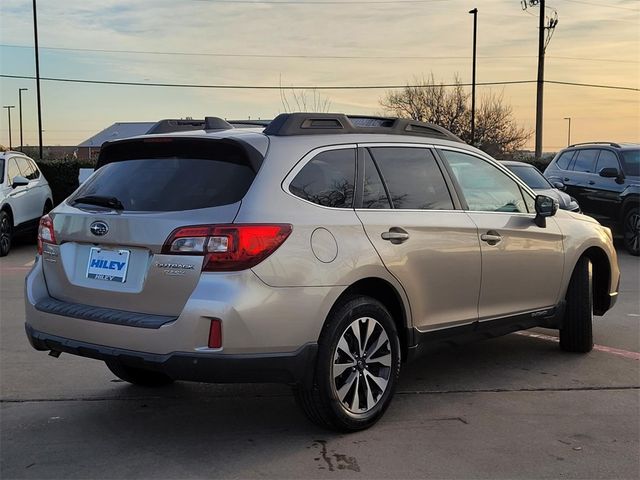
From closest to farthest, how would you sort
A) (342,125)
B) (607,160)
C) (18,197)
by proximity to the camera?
1. (342,125)
2. (18,197)
3. (607,160)

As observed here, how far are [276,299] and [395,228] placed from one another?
1.00m

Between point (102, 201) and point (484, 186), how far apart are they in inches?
106

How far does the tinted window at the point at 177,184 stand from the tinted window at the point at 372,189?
0.81 meters

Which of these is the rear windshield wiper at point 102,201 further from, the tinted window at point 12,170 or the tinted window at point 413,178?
the tinted window at point 12,170

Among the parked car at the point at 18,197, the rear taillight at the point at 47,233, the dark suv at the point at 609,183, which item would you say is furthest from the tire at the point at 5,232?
the dark suv at the point at 609,183

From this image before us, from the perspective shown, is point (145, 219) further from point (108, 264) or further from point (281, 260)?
point (281, 260)

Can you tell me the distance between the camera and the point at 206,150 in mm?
3807

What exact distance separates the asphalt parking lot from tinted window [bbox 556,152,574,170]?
905 centimetres

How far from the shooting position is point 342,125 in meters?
4.24

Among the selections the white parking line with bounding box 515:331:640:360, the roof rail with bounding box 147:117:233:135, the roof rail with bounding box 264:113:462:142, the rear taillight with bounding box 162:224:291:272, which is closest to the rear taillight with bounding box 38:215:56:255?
the roof rail with bounding box 147:117:233:135

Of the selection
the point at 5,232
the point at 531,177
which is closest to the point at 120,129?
the point at 5,232

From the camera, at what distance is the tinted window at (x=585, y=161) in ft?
44.0

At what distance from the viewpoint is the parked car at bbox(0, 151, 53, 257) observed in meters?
12.0

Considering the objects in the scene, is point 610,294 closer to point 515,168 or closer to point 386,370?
point 386,370
